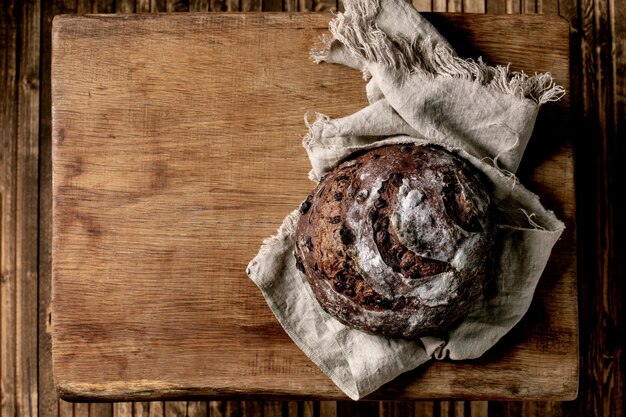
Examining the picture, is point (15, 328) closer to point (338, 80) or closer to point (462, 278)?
point (338, 80)

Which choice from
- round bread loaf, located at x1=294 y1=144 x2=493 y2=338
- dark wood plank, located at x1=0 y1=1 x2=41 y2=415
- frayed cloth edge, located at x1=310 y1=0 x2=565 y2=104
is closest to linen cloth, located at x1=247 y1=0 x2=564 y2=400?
frayed cloth edge, located at x1=310 y1=0 x2=565 y2=104

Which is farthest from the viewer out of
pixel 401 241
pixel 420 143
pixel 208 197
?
pixel 208 197

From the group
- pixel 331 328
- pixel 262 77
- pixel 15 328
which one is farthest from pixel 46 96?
pixel 331 328

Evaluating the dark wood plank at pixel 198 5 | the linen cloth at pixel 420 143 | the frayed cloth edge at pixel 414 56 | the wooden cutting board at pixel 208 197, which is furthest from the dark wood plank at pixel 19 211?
the frayed cloth edge at pixel 414 56

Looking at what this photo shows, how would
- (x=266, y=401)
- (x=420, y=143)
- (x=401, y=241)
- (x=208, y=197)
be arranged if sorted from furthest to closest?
(x=266, y=401) → (x=208, y=197) → (x=420, y=143) → (x=401, y=241)

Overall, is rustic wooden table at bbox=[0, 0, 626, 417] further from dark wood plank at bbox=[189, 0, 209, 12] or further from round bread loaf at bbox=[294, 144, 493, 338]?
round bread loaf at bbox=[294, 144, 493, 338]

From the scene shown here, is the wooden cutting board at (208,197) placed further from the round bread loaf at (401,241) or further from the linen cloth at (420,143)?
the round bread loaf at (401,241)

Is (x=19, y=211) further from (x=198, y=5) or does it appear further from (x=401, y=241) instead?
(x=401, y=241)

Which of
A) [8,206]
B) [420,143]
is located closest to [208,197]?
[420,143]
